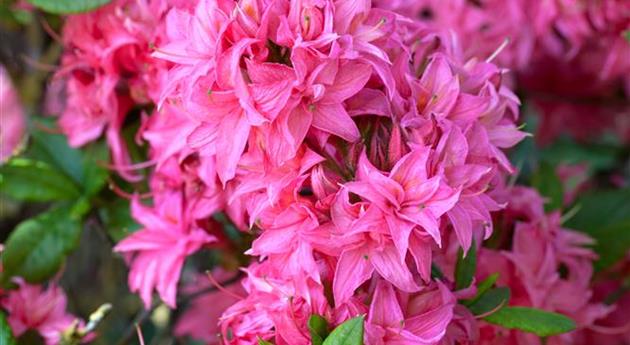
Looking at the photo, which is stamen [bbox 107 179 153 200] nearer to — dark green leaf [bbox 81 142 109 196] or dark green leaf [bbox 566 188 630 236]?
dark green leaf [bbox 81 142 109 196]

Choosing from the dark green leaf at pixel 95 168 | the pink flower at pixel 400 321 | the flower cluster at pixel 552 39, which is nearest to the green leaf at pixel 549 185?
the flower cluster at pixel 552 39

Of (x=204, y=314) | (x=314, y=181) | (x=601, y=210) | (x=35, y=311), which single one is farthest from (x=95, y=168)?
(x=601, y=210)

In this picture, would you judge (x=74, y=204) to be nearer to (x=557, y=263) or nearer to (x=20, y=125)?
(x=557, y=263)

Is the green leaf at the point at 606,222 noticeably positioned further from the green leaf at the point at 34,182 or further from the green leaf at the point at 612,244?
the green leaf at the point at 34,182

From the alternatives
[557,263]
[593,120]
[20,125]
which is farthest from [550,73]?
[20,125]

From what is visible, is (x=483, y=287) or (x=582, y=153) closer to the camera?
(x=483, y=287)

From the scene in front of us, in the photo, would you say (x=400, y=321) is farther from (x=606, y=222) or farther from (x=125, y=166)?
(x=606, y=222)

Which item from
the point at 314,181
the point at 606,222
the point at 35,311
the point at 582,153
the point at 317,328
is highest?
the point at 314,181
